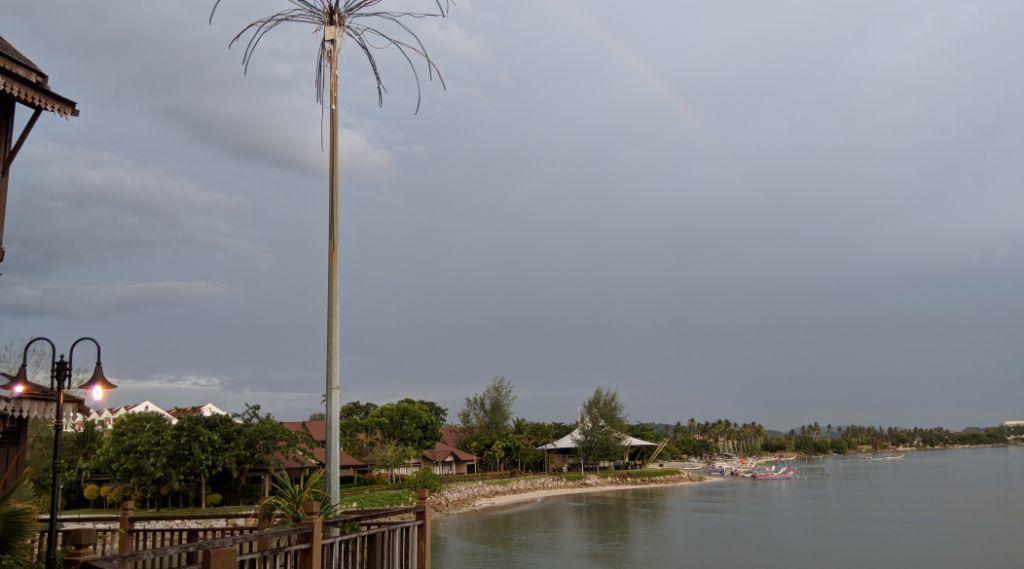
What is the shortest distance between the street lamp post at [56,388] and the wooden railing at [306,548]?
2.12 feet

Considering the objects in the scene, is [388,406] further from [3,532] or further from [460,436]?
[3,532]

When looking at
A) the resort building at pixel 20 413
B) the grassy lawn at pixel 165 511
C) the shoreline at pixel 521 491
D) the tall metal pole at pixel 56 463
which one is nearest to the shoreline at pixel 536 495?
the shoreline at pixel 521 491

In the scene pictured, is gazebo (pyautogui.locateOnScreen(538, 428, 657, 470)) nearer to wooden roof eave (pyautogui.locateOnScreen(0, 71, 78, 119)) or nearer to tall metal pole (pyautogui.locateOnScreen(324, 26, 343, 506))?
tall metal pole (pyautogui.locateOnScreen(324, 26, 343, 506))

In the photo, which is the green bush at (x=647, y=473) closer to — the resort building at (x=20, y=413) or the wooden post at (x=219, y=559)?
the resort building at (x=20, y=413)

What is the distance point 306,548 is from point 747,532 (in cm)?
3555

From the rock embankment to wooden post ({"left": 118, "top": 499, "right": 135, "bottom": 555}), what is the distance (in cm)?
3098

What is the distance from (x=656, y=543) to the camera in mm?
33031

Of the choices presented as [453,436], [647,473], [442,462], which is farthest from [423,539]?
[647,473]

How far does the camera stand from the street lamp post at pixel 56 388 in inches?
312

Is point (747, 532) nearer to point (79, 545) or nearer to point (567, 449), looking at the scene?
point (567, 449)

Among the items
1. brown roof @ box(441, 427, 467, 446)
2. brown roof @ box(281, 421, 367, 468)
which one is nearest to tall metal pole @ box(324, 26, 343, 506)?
brown roof @ box(281, 421, 367, 468)

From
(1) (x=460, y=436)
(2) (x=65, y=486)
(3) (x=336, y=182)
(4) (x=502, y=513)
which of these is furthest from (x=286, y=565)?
(1) (x=460, y=436)

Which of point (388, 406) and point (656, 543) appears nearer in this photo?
point (656, 543)

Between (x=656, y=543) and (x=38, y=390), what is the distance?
2911 cm
